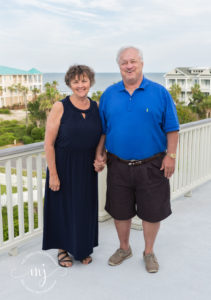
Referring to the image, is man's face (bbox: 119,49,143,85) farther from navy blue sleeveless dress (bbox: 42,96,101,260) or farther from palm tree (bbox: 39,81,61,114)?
palm tree (bbox: 39,81,61,114)

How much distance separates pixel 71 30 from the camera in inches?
4513

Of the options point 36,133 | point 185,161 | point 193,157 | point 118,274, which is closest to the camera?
point 118,274

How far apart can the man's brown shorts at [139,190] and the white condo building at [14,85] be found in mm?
71601

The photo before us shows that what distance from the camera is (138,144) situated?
1.97 m

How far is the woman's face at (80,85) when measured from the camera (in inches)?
76.4

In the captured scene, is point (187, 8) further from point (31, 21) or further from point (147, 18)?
point (31, 21)

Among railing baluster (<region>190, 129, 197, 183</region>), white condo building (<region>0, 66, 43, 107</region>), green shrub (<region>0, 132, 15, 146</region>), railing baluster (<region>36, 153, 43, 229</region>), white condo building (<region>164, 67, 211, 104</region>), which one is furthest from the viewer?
white condo building (<region>0, 66, 43, 107</region>)

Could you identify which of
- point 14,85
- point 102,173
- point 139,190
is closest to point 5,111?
point 14,85

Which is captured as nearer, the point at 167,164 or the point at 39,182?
the point at 167,164

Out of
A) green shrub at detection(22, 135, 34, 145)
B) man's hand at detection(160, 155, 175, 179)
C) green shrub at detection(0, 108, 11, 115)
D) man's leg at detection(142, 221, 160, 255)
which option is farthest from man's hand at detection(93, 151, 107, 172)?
green shrub at detection(0, 108, 11, 115)

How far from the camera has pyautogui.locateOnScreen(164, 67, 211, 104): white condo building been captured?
6669 centimetres

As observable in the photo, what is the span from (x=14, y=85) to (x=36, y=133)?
104ft

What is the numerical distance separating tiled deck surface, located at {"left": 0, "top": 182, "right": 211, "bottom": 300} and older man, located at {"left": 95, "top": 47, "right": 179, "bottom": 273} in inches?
5.8

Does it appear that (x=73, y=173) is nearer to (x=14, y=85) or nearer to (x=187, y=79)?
(x=187, y=79)
